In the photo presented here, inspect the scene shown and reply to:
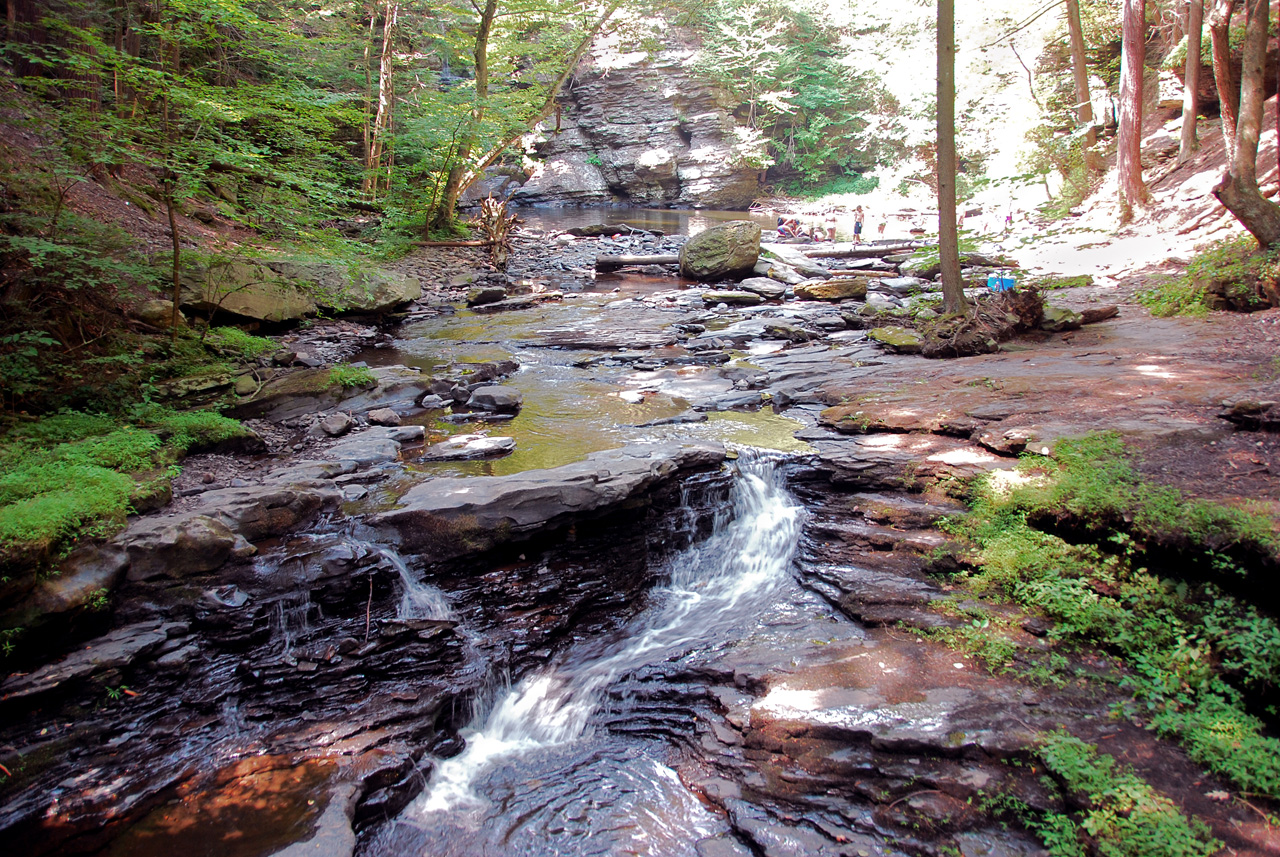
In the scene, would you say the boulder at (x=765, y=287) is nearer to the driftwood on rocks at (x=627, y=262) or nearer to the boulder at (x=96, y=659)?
the driftwood on rocks at (x=627, y=262)

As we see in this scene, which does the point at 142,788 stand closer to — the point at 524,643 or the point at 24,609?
the point at 24,609

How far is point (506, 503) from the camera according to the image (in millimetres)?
5098

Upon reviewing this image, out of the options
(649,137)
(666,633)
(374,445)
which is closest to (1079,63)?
(666,633)

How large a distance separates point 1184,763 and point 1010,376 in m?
5.22

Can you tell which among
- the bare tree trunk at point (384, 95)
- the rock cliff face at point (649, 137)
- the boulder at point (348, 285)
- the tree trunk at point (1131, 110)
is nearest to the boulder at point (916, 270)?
the tree trunk at point (1131, 110)

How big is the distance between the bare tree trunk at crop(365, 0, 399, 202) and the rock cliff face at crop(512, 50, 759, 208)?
62.7 feet

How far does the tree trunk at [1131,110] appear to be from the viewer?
13.7m

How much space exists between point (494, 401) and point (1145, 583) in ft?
21.2

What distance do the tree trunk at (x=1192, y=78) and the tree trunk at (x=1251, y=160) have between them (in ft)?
16.7

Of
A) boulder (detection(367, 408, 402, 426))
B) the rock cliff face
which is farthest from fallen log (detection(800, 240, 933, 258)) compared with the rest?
the rock cliff face

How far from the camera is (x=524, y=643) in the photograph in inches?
186

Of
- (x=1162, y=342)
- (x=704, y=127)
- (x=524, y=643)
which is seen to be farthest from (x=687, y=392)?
(x=704, y=127)

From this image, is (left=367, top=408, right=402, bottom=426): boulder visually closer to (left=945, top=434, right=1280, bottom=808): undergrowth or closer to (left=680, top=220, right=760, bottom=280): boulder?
(left=945, top=434, right=1280, bottom=808): undergrowth

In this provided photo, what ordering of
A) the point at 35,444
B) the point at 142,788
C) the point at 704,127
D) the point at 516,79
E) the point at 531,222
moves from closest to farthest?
the point at 142,788 < the point at 35,444 < the point at 516,79 < the point at 531,222 < the point at 704,127
